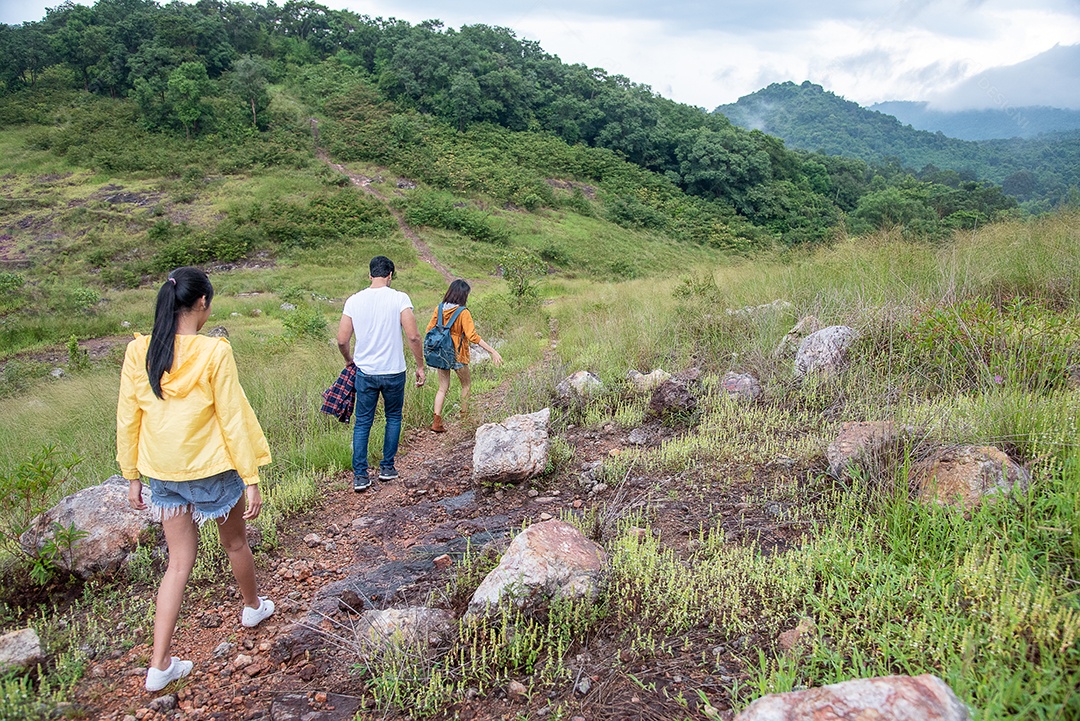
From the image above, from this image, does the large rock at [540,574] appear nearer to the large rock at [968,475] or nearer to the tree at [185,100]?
the large rock at [968,475]

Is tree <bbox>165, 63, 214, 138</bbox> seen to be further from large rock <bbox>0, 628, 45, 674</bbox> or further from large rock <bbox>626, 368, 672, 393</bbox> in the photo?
large rock <bbox>0, 628, 45, 674</bbox>

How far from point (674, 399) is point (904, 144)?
124m

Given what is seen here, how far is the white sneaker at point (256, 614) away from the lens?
115 inches

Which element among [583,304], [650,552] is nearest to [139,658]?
[650,552]

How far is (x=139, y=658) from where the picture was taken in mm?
2707

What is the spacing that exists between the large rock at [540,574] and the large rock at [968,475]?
157 centimetres

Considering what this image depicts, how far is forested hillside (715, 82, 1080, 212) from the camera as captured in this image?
56656 millimetres

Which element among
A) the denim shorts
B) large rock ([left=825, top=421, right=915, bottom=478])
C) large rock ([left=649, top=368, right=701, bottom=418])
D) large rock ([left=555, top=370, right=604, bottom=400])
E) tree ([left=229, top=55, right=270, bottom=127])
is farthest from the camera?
tree ([left=229, top=55, right=270, bottom=127])

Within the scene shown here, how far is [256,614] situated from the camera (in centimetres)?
294

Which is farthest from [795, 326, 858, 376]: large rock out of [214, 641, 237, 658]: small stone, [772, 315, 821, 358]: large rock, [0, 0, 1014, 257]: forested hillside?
[0, 0, 1014, 257]: forested hillside

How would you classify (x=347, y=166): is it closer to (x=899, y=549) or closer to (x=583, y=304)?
(x=583, y=304)

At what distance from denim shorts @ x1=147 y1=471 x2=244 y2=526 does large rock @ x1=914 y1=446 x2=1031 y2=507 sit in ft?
10.5

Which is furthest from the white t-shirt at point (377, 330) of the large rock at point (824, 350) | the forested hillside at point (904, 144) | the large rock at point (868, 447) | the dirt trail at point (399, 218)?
the forested hillside at point (904, 144)

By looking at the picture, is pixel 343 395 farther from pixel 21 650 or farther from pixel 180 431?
pixel 21 650
